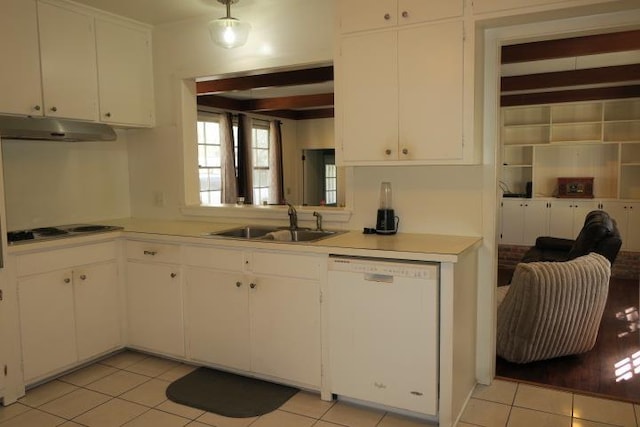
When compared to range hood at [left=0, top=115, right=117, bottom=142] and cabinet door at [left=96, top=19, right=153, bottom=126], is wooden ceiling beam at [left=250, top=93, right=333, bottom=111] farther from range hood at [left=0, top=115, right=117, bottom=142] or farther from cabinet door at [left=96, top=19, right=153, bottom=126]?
range hood at [left=0, top=115, right=117, bottom=142]

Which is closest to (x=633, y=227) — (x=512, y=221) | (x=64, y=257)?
(x=512, y=221)

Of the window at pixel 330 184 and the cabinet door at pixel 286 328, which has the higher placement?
the window at pixel 330 184

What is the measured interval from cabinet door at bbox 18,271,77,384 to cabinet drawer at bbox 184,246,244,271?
0.77 meters

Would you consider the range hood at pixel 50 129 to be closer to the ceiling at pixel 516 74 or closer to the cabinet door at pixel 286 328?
the ceiling at pixel 516 74

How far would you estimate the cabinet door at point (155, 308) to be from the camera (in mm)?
3189

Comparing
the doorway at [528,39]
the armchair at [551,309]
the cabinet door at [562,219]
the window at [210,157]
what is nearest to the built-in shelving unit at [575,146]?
the cabinet door at [562,219]

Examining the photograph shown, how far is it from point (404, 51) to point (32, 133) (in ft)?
7.47

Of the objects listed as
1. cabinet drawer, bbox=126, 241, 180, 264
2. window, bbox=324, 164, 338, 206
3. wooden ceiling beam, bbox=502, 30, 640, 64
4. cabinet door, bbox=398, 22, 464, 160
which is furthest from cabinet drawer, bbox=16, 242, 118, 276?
window, bbox=324, 164, 338, 206

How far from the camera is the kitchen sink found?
315cm

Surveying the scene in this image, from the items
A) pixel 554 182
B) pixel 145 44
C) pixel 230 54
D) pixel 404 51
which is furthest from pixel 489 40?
pixel 554 182

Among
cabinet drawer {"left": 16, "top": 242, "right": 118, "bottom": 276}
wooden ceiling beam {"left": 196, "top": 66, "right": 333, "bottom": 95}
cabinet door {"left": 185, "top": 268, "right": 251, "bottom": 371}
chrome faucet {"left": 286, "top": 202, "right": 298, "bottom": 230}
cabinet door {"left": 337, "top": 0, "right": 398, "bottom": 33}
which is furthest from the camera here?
wooden ceiling beam {"left": 196, "top": 66, "right": 333, "bottom": 95}

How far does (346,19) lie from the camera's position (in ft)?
9.04

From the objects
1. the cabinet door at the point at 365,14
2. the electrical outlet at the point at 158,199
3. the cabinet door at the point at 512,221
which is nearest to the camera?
the cabinet door at the point at 365,14

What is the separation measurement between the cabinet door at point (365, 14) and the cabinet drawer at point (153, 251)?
1734 mm
